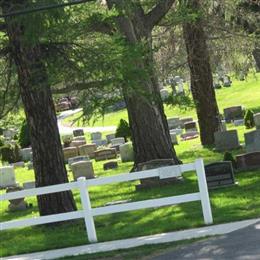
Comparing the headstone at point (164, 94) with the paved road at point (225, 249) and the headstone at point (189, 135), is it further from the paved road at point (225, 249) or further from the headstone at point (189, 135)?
the paved road at point (225, 249)

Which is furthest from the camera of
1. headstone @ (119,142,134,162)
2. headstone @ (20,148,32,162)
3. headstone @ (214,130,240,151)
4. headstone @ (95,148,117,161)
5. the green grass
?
the green grass

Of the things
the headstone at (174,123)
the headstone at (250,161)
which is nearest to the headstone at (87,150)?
the headstone at (174,123)

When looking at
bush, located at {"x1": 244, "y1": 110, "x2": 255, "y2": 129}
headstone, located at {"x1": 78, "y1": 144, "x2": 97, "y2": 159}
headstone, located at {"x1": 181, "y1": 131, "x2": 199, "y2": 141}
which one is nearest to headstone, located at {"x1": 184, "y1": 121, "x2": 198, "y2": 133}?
headstone, located at {"x1": 181, "y1": 131, "x2": 199, "y2": 141}

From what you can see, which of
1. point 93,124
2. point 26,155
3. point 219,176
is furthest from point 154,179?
point 26,155

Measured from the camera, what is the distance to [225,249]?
360 inches

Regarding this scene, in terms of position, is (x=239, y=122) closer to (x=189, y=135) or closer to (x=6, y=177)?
(x=189, y=135)

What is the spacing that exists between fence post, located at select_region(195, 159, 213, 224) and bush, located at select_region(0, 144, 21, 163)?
29427 millimetres

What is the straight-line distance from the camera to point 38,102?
46.1 ft

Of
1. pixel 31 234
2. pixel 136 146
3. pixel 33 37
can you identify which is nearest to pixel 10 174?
pixel 136 146

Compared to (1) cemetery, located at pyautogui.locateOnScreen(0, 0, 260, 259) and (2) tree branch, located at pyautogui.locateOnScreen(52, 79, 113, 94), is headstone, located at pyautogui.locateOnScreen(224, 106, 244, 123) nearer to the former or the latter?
(1) cemetery, located at pyautogui.locateOnScreen(0, 0, 260, 259)

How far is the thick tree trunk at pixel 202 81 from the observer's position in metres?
26.9

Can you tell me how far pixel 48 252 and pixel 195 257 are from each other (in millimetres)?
3462

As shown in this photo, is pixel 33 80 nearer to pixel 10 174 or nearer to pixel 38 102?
pixel 38 102

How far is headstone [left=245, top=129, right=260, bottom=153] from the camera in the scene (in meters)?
21.1
